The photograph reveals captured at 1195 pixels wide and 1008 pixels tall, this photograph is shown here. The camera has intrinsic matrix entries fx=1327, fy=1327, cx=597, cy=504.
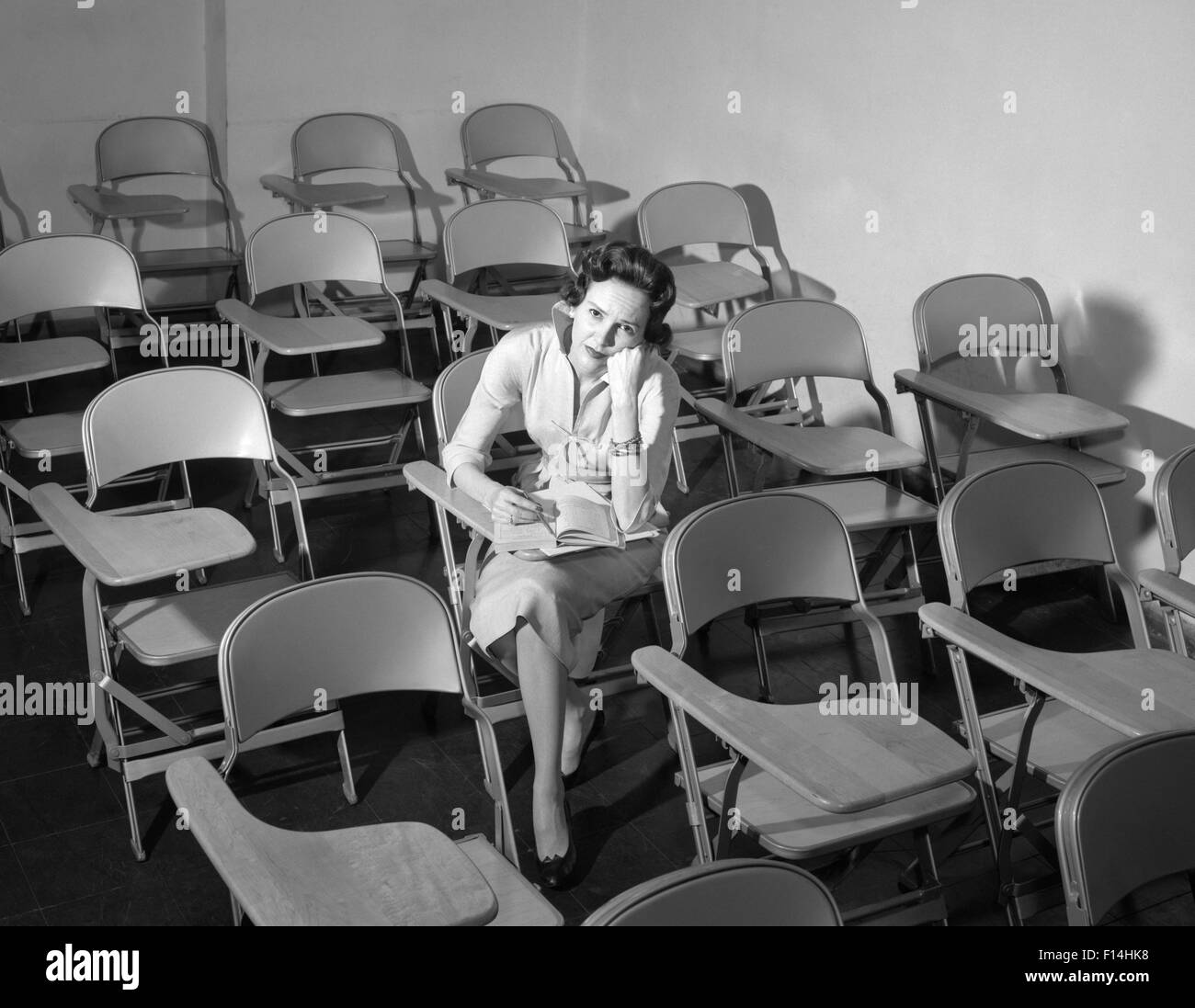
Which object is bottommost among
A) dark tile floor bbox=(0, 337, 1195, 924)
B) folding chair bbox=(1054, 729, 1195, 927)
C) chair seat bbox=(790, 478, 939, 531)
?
dark tile floor bbox=(0, 337, 1195, 924)

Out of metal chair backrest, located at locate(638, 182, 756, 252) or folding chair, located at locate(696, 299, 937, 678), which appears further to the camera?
metal chair backrest, located at locate(638, 182, 756, 252)

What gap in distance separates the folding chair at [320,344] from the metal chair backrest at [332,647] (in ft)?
5.41

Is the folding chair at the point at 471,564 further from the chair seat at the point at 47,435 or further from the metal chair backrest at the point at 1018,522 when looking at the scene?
the chair seat at the point at 47,435

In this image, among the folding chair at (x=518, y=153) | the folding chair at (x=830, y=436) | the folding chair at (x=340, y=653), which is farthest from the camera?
the folding chair at (x=518, y=153)

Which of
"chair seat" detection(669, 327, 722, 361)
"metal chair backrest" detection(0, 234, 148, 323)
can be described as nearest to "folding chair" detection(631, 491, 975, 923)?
"chair seat" detection(669, 327, 722, 361)

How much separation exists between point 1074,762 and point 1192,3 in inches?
92.5

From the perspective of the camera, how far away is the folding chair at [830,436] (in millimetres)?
3711

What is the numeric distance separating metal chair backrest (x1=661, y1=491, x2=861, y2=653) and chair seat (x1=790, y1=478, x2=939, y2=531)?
0.59 meters

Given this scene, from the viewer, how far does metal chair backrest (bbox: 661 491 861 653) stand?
108 inches

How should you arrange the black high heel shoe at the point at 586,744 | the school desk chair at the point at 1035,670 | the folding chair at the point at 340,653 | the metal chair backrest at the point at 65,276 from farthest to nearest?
the metal chair backrest at the point at 65,276
the black high heel shoe at the point at 586,744
the school desk chair at the point at 1035,670
the folding chair at the point at 340,653

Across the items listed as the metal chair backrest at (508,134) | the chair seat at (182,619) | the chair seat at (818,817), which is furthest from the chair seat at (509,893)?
the metal chair backrest at (508,134)

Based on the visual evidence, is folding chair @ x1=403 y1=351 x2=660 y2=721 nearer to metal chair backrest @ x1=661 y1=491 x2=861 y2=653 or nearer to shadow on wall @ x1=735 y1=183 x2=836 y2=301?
metal chair backrest @ x1=661 y1=491 x2=861 y2=653
